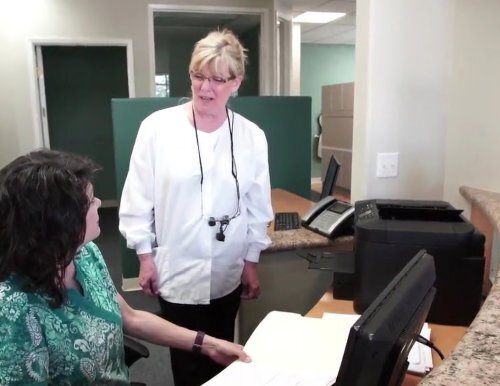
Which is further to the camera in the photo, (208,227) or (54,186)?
(208,227)

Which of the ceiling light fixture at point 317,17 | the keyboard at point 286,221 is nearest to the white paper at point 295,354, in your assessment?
the keyboard at point 286,221

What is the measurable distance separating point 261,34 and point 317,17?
155cm

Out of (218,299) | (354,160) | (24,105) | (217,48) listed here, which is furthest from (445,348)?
(24,105)

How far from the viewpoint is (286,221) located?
7.84 ft

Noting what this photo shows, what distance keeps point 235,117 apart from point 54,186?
824mm

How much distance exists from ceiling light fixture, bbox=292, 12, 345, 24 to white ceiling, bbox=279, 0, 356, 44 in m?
0.12

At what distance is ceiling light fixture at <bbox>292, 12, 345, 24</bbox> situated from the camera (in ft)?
19.3

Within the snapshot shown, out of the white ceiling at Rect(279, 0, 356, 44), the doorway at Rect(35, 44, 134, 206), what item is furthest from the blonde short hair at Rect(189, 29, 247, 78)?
the doorway at Rect(35, 44, 134, 206)

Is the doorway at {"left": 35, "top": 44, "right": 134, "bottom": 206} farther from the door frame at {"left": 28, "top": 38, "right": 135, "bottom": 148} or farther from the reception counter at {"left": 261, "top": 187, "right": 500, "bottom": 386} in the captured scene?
the reception counter at {"left": 261, "top": 187, "right": 500, "bottom": 386}

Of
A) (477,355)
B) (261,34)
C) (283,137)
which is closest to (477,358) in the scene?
(477,355)

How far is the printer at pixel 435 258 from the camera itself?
1.27 metres

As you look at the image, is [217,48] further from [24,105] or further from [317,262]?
[24,105]

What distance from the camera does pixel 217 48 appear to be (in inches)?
58.2

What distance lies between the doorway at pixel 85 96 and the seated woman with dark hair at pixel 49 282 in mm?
5466
